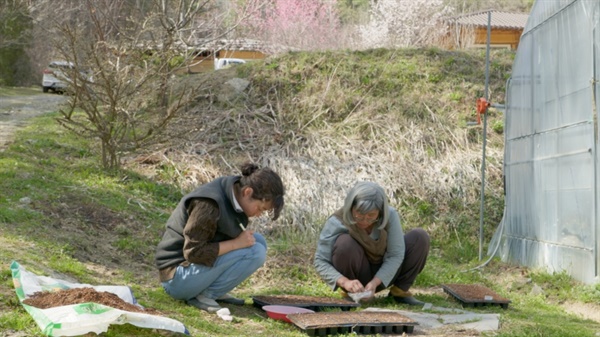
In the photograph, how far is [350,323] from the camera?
5.24 m

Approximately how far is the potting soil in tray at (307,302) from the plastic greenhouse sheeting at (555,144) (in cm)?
284

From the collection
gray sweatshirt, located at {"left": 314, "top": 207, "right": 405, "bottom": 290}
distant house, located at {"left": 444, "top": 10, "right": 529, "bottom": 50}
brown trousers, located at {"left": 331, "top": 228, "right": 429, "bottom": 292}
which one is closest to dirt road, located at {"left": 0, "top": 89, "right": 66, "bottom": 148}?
gray sweatshirt, located at {"left": 314, "top": 207, "right": 405, "bottom": 290}

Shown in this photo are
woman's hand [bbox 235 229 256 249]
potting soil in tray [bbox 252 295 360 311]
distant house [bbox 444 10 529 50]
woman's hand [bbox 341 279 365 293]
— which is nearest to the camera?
woman's hand [bbox 235 229 256 249]

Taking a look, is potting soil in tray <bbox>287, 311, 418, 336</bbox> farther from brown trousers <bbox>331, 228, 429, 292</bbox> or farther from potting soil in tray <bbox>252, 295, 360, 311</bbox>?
brown trousers <bbox>331, 228, 429, 292</bbox>

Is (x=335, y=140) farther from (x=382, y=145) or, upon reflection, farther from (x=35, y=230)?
(x=35, y=230)

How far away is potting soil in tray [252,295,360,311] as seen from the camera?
20.0 ft

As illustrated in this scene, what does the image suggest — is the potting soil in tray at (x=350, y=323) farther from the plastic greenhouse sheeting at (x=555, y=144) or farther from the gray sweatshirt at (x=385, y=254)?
the plastic greenhouse sheeting at (x=555, y=144)

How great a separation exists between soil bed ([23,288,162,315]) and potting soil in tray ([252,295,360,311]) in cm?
164

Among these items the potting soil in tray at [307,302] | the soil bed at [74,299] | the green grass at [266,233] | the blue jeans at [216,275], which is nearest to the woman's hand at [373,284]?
the potting soil in tray at [307,302]

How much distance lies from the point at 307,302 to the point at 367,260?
73 cm

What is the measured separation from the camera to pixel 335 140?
43.1 ft

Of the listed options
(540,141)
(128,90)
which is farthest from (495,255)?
(128,90)

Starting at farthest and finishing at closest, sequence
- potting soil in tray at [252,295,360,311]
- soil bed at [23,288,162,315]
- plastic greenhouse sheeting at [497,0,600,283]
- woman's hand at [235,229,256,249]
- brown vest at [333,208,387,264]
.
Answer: plastic greenhouse sheeting at [497,0,600,283] < brown vest at [333,208,387,264] < potting soil in tray at [252,295,360,311] < woman's hand at [235,229,256,249] < soil bed at [23,288,162,315]

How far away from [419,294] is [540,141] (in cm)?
306
